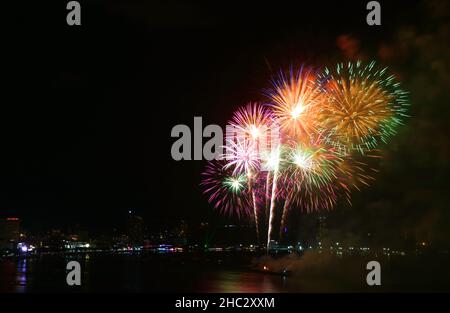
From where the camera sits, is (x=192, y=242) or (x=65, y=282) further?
(x=192, y=242)

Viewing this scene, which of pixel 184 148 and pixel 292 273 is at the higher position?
pixel 184 148

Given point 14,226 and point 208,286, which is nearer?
point 208,286

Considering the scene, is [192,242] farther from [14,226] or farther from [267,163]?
[267,163]

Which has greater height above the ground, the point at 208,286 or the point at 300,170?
the point at 300,170
